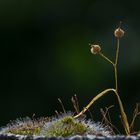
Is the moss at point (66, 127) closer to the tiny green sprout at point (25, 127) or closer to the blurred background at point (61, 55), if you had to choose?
the tiny green sprout at point (25, 127)

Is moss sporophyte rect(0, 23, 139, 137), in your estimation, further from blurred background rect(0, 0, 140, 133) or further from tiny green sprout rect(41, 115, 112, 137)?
blurred background rect(0, 0, 140, 133)

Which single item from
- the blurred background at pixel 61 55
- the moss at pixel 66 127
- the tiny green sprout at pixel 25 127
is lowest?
the blurred background at pixel 61 55

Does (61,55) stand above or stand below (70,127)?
below

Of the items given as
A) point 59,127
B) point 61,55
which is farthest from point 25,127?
point 61,55

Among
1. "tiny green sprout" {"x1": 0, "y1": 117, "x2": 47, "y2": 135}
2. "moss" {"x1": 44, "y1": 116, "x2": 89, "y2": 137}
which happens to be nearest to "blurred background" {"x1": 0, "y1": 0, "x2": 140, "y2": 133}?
"tiny green sprout" {"x1": 0, "y1": 117, "x2": 47, "y2": 135}

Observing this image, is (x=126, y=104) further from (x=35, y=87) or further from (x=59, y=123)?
(x=59, y=123)

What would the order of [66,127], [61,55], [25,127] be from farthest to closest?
1. [61,55]
2. [25,127]
3. [66,127]

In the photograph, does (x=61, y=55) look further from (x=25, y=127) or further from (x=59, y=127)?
(x=59, y=127)

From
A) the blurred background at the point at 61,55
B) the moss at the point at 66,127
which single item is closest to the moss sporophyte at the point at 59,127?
the moss at the point at 66,127
